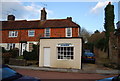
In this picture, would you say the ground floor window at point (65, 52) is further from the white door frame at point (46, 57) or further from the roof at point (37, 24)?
the roof at point (37, 24)

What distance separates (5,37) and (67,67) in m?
17.5

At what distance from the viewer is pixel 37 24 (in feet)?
82.8

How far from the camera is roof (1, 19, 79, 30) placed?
2377 centimetres

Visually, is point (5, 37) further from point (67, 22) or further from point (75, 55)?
point (75, 55)

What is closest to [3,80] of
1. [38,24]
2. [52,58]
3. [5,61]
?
[52,58]

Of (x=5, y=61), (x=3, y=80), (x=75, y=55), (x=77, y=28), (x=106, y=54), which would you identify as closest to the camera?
(x=3, y=80)

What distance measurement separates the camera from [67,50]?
1357cm

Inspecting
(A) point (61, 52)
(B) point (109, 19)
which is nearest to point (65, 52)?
(A) point (61, 52)

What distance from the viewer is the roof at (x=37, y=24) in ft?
78.0

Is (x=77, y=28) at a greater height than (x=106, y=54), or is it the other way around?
(x=77, y=28)

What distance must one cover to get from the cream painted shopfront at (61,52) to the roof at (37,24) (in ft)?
32.6

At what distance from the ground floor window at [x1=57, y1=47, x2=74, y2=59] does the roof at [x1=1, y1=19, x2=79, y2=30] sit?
10049 millimetres

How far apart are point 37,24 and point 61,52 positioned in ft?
43.6

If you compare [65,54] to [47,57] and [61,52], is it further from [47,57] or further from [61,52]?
[47,57]
